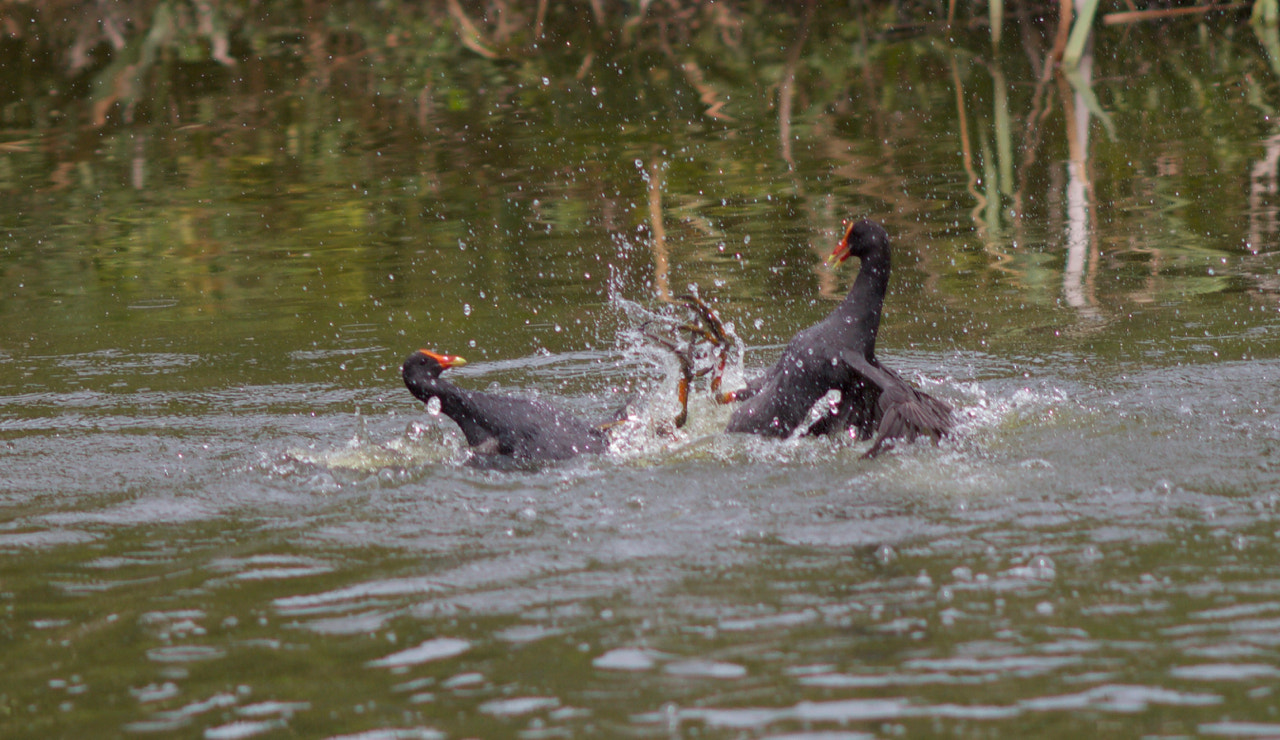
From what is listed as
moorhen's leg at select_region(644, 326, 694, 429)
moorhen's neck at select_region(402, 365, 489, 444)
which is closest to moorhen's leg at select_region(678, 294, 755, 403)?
moorhen's leg at select_region(644, 326, 694, 429)

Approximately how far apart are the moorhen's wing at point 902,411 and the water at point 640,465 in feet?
0.38

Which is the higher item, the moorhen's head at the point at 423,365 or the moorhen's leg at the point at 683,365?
the moorhen's head at the point at 423,365

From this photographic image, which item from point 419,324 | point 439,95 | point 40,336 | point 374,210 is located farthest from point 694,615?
point 439,95

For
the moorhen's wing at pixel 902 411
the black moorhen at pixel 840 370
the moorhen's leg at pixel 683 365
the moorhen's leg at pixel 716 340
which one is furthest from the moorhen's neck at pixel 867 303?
the moorhen's leg at pixel 683 365

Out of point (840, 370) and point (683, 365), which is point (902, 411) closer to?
point (840, 370)

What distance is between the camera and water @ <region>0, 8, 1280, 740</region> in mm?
3691

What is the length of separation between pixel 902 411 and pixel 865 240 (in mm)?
911

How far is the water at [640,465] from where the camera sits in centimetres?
369

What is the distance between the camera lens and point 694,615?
4062 mm

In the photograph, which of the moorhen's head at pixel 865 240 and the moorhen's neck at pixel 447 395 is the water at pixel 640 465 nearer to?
the moorhen's neck at pixel 447 395

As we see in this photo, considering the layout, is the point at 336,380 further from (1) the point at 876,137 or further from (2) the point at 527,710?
(1) the point at 876,137

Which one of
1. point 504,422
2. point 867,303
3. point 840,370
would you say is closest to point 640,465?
point 504,422

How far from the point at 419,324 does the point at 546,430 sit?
251cm

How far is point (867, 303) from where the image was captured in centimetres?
608
